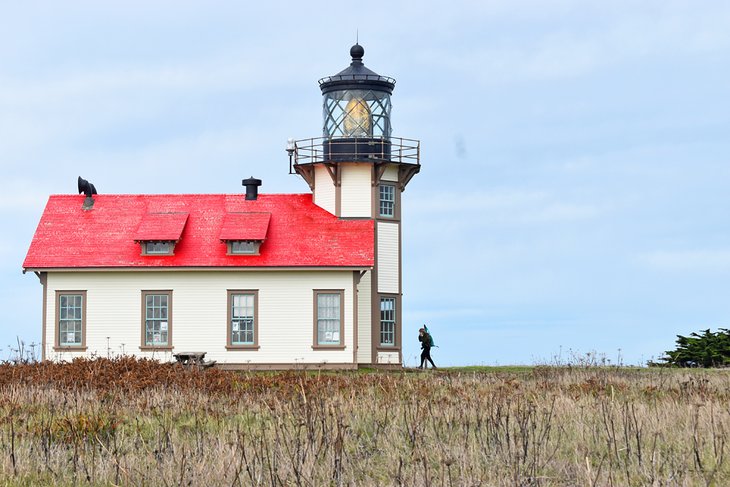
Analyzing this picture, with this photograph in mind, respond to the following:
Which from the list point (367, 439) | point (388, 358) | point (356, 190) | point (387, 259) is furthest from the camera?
point (356, 190)

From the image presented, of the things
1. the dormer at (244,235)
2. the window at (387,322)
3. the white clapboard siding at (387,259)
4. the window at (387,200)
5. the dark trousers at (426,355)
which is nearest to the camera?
the dormer at (244,235)

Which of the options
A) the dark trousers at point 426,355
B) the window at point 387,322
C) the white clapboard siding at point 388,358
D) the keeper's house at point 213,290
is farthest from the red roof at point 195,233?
the dark trousers at point 426,355

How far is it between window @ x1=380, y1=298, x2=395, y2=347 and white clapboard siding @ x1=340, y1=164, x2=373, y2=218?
2.71 m

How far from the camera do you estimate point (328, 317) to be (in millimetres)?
29703

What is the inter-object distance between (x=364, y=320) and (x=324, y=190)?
14.2 ft

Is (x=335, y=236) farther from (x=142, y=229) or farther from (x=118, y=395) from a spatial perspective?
(x=118, y=395)

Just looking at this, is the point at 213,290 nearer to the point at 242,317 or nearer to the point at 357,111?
the point at 242,317

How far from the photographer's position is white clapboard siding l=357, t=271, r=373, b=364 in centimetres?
Answer: 3069

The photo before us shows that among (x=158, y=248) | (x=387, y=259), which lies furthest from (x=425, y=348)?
(x=158, y=248)

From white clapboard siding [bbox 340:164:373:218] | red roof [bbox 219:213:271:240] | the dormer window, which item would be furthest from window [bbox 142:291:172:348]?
white clapboard siding [bbox 340:164:373:218]

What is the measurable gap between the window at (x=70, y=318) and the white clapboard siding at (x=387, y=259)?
28.6 ft

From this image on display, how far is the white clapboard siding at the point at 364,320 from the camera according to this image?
3069cm

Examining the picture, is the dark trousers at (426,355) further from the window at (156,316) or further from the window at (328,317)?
the window at (156,316)

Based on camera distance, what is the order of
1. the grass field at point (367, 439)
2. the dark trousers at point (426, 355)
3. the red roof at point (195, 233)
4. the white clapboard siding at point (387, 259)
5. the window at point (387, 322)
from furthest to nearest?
the dark trousers at point (426, 355) → the white clapboard siding at point (387, 259) → the window at point (387, 322) → the red roof at point (195, 233) → the grass field at point (367, 439)
